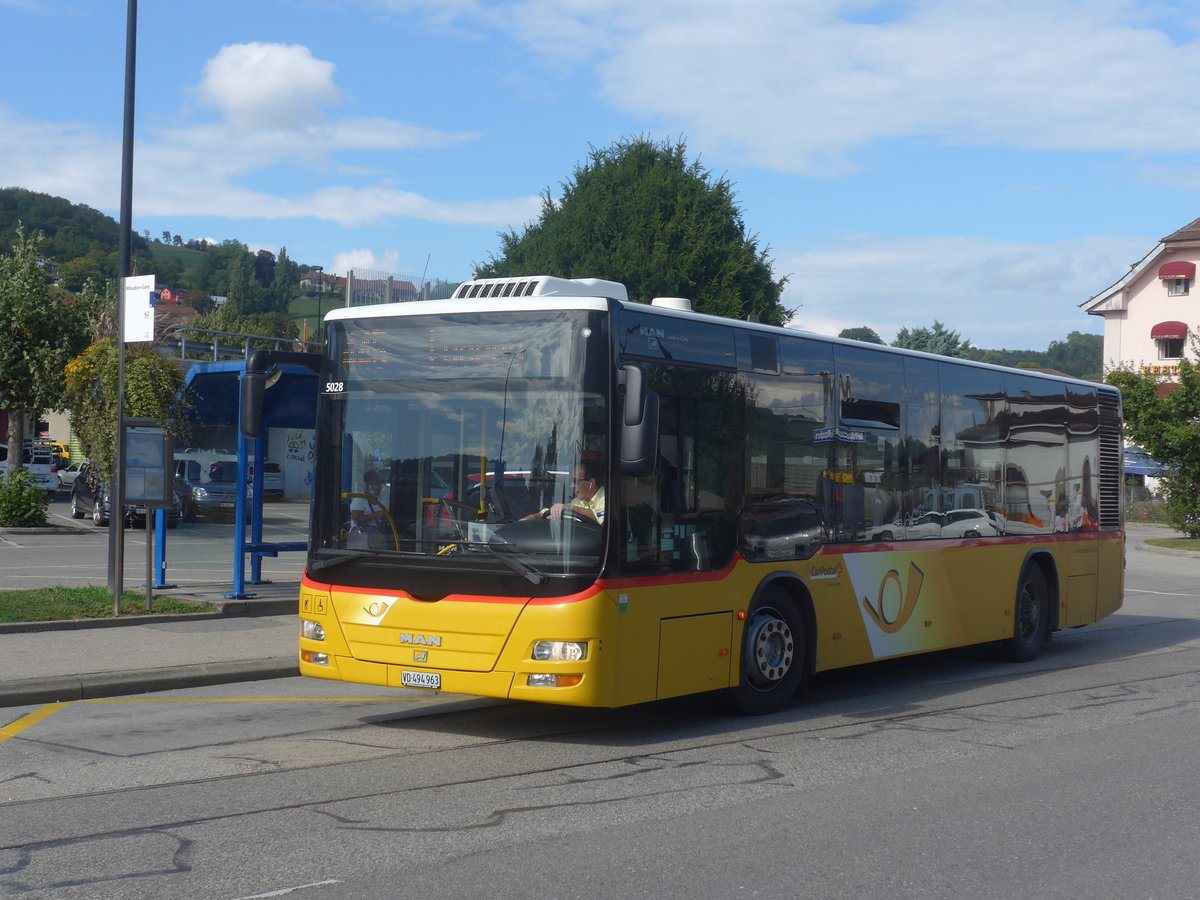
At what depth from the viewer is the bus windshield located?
808 cm

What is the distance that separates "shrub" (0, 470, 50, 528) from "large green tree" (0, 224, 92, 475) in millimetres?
4505

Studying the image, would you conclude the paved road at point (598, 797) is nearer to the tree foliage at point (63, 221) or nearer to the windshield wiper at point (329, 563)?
the windshield wiper at point (329, 563)

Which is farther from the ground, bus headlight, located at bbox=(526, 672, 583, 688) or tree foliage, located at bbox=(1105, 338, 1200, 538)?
tree foliage, located at bbox=(1105, 338, 1200, 538)

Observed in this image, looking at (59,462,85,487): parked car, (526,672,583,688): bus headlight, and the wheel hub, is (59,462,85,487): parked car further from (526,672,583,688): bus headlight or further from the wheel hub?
(526,672,583,688): bus headlight

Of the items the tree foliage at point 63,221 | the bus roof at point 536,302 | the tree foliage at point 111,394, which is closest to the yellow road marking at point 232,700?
the bus roof at point 536,302

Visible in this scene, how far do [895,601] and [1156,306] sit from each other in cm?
5625

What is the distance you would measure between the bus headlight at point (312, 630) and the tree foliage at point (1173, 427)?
33.6 m

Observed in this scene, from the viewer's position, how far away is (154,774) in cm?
742

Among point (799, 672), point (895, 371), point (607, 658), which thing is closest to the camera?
point (607, 658)

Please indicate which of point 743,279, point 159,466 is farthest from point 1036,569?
point 743,279

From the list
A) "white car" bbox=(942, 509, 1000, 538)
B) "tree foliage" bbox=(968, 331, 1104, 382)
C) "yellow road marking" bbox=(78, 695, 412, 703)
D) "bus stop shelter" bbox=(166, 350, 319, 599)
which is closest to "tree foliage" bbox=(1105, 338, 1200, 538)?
"white car" bbox=(942, 509, 1000, 538)

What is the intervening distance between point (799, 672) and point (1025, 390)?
204 inches

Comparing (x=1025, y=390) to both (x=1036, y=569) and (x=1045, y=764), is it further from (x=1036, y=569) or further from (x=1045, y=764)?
(x=1045, y=764)

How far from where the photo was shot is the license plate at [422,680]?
831 centimetres
